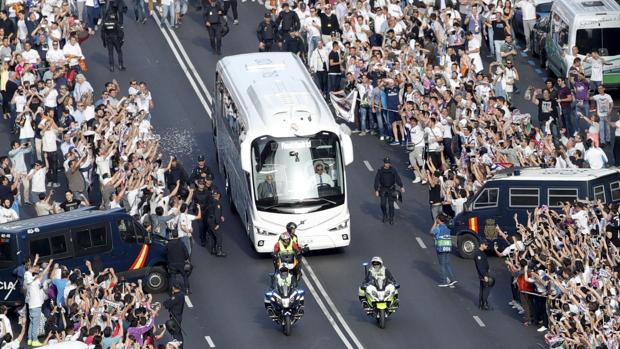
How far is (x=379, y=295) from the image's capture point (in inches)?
1443

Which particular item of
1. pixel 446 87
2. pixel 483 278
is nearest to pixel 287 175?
pixel 483 278

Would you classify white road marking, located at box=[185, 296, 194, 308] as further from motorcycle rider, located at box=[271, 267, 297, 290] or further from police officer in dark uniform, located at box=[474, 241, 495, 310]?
police officer in dark uniform, located at box=[474, 241, 495, 310]

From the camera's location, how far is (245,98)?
42.3 meters

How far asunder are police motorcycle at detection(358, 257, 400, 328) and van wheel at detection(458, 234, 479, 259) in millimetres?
3912

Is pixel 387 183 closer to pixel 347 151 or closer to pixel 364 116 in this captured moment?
pixel 347 151

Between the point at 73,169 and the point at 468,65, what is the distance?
11744 mm

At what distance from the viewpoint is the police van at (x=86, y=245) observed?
36.9 metres

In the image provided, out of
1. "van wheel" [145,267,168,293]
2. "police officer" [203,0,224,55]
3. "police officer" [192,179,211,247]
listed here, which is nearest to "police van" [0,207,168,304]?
"van wheel" [145,267,168,293]

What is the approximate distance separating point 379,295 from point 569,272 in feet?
12.8

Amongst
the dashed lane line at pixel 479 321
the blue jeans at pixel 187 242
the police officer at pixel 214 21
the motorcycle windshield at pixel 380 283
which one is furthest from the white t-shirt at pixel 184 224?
the police officer at pixel 214 21

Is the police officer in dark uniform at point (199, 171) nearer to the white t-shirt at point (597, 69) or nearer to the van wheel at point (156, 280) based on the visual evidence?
the van wheel at point (156, 280)

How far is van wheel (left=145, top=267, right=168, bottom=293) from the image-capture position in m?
38.8

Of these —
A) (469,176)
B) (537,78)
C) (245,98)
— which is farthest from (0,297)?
(537,78)

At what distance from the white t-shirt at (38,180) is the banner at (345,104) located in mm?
9129
